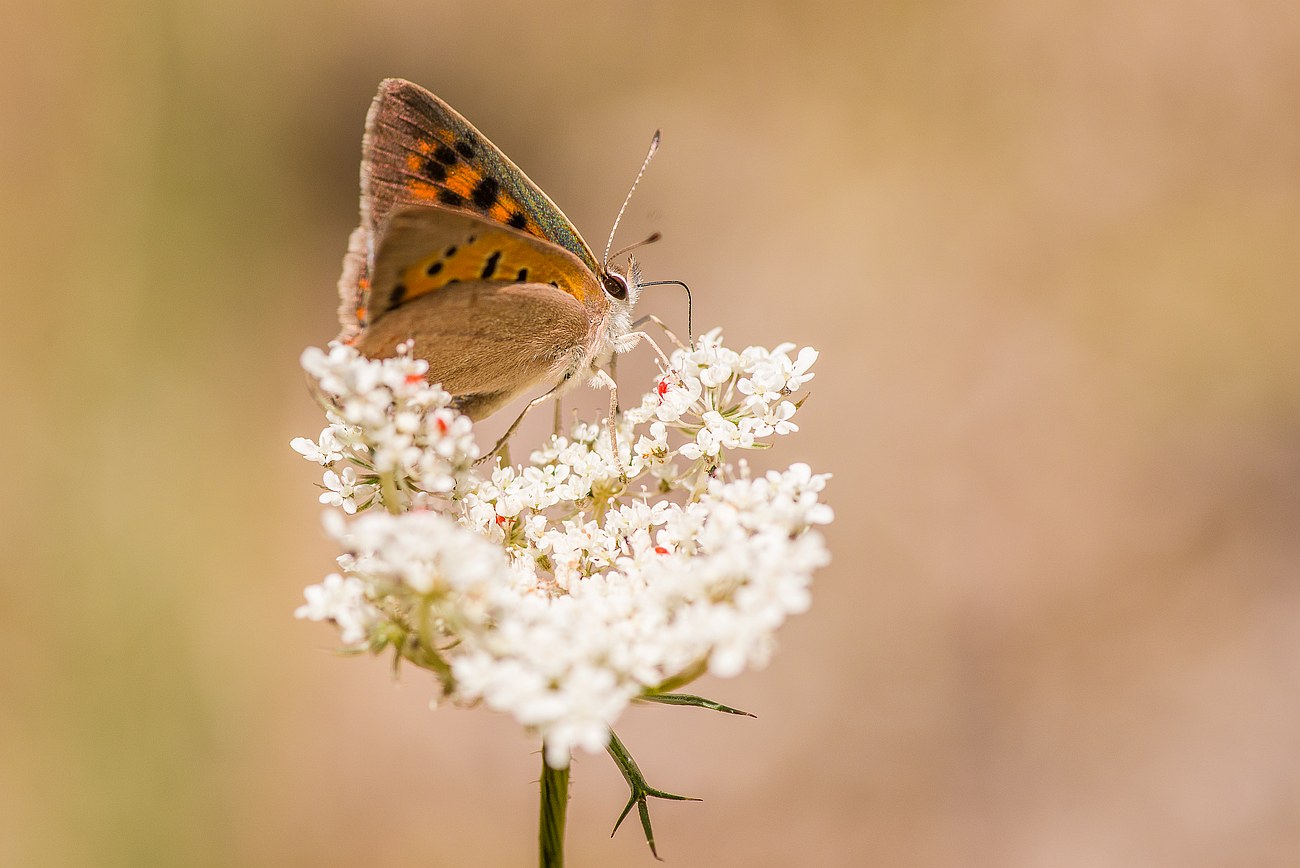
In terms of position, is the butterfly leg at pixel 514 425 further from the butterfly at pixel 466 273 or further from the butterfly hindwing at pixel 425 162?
the butterfly hindwing at pixel 425 162

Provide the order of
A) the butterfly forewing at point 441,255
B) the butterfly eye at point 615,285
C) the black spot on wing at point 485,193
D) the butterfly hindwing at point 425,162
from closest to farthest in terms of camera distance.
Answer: the butterfly forewing at point 441,255
the butterfly hindwing at point 425,162
the black spot on wing at point 485,193
the butterfly eye at point 615,285

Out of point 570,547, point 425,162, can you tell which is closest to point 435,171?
point 425,162

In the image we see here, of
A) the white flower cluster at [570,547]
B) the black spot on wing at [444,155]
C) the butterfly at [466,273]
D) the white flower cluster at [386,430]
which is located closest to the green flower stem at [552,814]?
the white flower cluster at [570,547]

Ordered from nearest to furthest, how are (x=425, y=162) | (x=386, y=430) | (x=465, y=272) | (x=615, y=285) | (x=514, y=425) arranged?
1. (x=386, y=430)
2. (x=465, y=272)
3. (x=425, y=162)
4. (x=514, y=425)
5. (x=615, y=285)

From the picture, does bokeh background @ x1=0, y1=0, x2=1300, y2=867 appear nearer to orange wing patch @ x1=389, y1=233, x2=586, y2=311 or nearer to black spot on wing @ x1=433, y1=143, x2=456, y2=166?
orange wing patch @ x1=389, y1=233, x2=586, y2=311

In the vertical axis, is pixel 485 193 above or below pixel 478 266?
above

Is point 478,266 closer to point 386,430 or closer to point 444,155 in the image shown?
point 444,155
